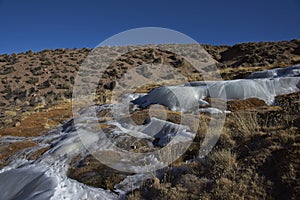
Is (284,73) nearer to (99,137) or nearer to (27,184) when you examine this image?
(99,137)

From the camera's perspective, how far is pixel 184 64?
33.1 meters

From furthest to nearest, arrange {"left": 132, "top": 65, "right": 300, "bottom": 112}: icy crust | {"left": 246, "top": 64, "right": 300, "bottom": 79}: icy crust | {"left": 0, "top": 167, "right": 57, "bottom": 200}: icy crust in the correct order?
{"left": 246, "top": 64, "right": 300, "bottom": 79}: icy crust
{"left": 132, "top": 65, "right": 300, "bottom": 112}: icy crust
{"left": 0, "top": 167, "right": 57, "bottom": 200}: icy crust

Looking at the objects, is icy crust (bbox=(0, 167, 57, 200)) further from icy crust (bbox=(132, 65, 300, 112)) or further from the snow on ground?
icy crust (bbox=(132, 65, 300, 112))

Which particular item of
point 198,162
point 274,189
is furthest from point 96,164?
point 274,189

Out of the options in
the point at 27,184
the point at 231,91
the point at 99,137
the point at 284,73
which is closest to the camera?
the point at 27,184

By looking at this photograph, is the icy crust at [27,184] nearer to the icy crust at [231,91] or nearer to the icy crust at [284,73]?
the icy crust at [231,91]

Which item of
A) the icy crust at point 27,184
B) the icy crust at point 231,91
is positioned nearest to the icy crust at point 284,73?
the icy crust at point 231,91

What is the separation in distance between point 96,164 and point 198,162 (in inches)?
79.3

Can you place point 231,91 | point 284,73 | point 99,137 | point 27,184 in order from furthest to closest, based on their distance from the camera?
point 284,73 < point 231,91 < point 99,137 < point 27,184

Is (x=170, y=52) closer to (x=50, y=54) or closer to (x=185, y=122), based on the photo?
(x=50, y=54)

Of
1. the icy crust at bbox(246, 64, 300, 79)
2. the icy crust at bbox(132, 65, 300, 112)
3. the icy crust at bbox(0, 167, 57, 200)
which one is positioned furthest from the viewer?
the icy crust at bbox(246, 64, 300, 79)

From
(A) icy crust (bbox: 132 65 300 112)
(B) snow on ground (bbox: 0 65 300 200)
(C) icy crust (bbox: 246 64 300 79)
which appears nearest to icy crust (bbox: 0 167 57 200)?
(B) snow on ground (bbox: 0 65 300 200)

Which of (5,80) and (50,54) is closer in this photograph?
(5,80)

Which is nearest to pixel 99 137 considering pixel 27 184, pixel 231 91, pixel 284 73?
pixel 27 184
